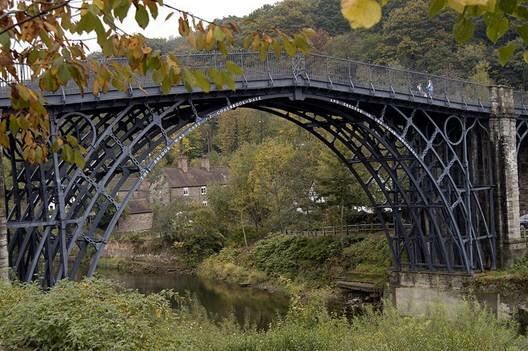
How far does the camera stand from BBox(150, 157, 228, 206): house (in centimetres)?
5969

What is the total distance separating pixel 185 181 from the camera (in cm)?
6169

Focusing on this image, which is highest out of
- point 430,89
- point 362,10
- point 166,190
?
point 430,89

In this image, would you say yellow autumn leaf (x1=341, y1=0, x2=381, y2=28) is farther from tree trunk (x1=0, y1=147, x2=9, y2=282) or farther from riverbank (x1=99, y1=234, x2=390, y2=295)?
riverbank (x1=99, y1=234, x2=390, y2=295)

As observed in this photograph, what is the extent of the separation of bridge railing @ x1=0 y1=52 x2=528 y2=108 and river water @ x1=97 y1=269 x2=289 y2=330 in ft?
33.9

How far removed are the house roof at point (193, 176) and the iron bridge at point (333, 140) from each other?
3536cm

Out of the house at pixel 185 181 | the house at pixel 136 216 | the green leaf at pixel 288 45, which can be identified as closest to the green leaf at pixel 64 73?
the green leaf at pixel 288 45

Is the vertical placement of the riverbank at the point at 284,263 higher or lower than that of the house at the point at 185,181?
lower

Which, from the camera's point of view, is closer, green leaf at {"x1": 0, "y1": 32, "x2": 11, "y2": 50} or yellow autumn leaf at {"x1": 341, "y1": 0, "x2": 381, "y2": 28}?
yellow autumn leaf at {"x1": 341, "y1": 0, "x2": 381, "y2": 28}

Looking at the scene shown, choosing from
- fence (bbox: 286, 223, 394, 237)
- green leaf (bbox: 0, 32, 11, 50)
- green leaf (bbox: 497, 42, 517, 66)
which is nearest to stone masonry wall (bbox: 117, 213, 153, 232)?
fence (bbox: 286, 223, 394, 237)

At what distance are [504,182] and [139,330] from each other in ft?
66.4

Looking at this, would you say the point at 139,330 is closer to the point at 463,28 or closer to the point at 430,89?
the point at 463,28

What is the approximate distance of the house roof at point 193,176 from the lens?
60.8 metres

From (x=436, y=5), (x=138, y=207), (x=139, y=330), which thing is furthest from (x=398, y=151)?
(x=138, y=207)

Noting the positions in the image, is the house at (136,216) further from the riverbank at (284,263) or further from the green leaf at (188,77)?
the green leaf at (188,77)
